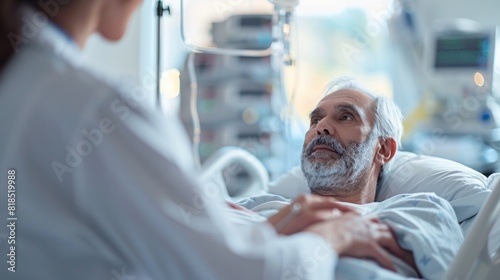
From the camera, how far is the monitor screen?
484 centimetres

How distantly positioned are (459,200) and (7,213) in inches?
49.7

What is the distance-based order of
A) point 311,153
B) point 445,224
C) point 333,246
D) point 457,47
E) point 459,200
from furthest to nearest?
point 457,47, point 311,153, point 459,200, point 445,224, point 333,246

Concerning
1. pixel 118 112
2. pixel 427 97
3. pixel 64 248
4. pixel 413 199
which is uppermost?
pixel 118 112

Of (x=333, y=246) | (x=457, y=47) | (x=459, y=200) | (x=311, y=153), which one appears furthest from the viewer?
(x=457, y=47)

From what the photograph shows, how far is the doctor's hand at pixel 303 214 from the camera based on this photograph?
4.38ft

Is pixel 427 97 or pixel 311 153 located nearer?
pixel 311 153

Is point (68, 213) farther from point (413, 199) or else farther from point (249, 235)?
point (413, 199)

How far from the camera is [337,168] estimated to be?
7.09ft

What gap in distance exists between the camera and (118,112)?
1.00 meters

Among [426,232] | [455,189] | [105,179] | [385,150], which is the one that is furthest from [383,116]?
[105,179]

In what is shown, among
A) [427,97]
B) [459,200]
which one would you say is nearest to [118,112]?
[459,200]

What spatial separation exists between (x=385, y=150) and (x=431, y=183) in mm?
236

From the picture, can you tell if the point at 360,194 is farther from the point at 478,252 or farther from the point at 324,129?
the point at 478,252

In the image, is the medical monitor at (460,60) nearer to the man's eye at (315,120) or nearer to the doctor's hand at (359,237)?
the man's eye at (315,120)
